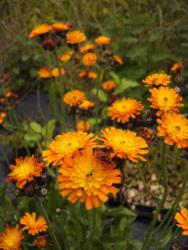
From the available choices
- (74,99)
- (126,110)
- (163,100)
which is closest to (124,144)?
(163,100)

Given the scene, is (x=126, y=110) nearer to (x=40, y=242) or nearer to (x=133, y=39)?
(x=40, y=242)

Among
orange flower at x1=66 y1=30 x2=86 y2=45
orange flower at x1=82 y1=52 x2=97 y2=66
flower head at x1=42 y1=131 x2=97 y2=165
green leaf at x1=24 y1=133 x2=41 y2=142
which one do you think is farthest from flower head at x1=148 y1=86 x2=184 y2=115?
green leaf at x1=24 y1=133 x2=41 y2=142

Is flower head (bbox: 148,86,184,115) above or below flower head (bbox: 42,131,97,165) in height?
above

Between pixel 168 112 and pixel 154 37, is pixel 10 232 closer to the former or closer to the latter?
Result: pixel 168 112

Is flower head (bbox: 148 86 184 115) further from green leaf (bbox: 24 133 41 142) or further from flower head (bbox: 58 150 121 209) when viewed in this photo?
green leaf (bbox: 24 133 41 142)

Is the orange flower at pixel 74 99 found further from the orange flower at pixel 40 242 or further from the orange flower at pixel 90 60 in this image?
the orange flower at pixel 40 242
